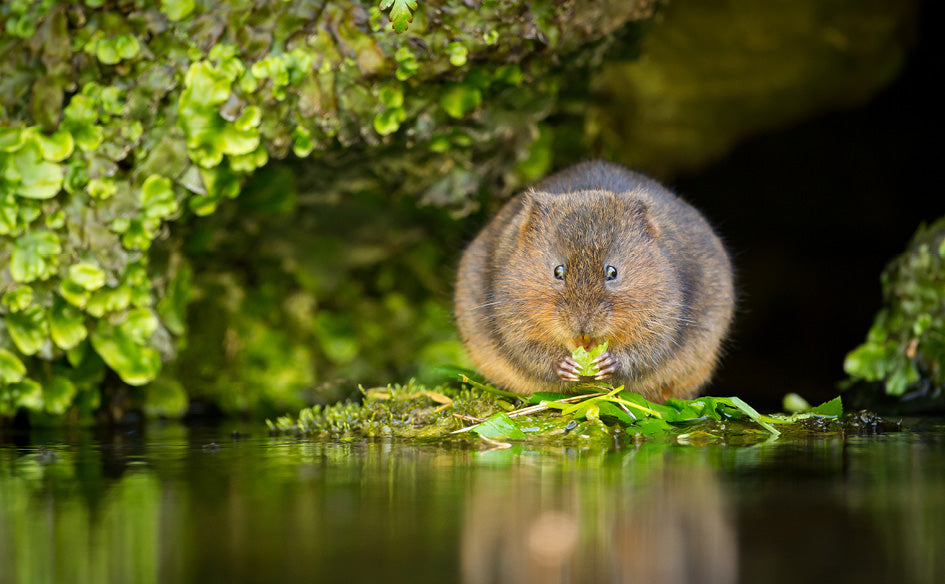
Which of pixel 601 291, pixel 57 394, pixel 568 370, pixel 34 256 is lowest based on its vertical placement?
pixel 57 394

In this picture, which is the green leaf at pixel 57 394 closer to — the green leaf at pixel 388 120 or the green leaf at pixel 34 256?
the green leaf at pixel 34 256

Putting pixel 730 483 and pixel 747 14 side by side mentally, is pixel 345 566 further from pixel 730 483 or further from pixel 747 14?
pixel 747 14

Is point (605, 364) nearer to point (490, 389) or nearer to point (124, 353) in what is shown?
point (490, 389)

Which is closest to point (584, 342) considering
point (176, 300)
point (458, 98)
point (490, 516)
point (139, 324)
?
point (458, 98)

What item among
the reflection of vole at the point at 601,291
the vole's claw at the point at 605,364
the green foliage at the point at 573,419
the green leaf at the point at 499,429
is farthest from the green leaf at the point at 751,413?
the green leaf at the point at 499,429

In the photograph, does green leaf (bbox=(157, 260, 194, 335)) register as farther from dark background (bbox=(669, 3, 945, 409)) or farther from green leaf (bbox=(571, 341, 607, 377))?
dark background (bbox=(669, 3, 945, 409))

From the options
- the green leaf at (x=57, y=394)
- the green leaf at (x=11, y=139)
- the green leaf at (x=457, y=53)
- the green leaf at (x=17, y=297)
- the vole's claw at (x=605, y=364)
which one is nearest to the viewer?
the vole's claw at (x=605, y=364)

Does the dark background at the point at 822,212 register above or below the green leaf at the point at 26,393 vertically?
above
